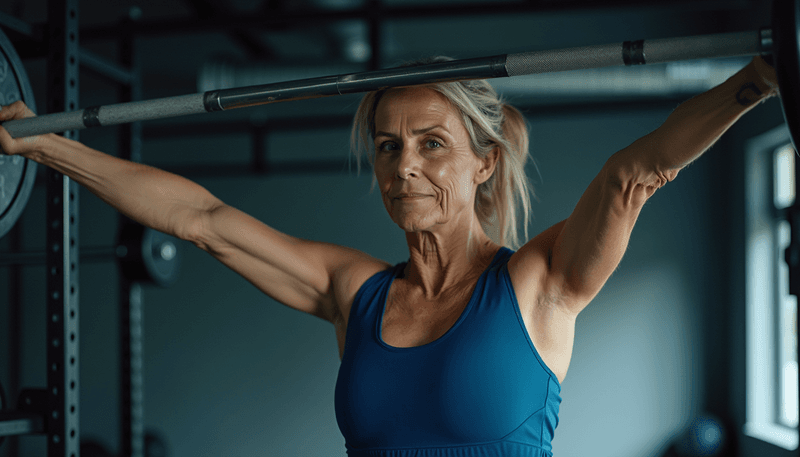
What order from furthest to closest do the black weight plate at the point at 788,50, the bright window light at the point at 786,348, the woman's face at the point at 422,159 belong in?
1. the bright window light at the point at 786,348
2. the woman's face at the point at 422,159
3. the black weight plate at the point at 788,50

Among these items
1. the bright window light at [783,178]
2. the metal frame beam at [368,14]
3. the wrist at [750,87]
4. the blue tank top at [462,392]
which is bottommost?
the blue tank top at [462,392]

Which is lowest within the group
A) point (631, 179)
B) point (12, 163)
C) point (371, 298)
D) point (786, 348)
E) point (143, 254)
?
point (786, 348)

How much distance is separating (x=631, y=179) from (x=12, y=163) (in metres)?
1.33

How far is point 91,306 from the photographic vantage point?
5.66 meters

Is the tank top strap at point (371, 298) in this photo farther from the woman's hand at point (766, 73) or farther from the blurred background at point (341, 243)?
the blurred background at point (341, 243)

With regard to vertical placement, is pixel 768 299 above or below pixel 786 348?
above

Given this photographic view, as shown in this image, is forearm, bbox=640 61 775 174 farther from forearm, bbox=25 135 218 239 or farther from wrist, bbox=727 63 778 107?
forearm, bbox=25 135 218 239

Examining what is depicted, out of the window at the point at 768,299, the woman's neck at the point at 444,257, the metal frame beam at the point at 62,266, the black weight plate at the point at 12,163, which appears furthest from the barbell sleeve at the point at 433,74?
the window at the point at 768,299

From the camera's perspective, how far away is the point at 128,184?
1.32 metres

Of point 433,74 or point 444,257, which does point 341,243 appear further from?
point 433,74

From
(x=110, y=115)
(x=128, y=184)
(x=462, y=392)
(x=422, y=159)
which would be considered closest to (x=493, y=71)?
(x=422, y=159)

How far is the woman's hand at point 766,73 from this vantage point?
2.65 feet

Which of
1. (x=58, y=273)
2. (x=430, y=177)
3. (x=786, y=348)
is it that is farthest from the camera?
(x=786, y=348)

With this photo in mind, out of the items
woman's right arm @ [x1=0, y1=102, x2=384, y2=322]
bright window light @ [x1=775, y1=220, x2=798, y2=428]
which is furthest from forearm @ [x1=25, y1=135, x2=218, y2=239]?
bright window light @ [x1=775, y1=220, x2=798, y2=428]
